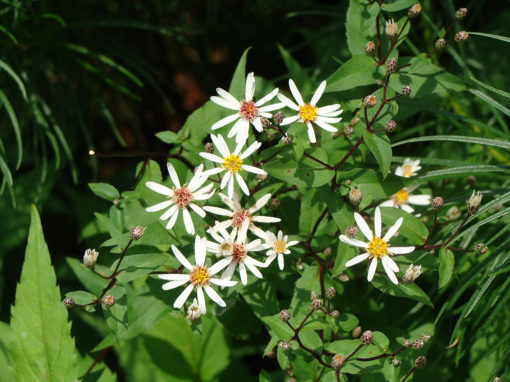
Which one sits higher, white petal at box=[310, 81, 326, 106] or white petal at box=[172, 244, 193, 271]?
white petal at box=[310, 81, 326, 106]

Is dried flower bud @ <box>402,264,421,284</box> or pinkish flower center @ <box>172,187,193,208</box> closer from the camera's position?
dried flower bud @ <box>402,264,421,284</box>

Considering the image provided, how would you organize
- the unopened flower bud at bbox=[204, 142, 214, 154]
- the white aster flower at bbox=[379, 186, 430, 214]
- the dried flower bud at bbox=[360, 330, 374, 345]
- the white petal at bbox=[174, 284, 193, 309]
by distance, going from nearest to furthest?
the dried flower bud at bbox=[360, 330, 374, 345] < the white petal at bbox=[174, 284, 193, 309] < the unopened flower bud at bbox=[204, 142, 214, 154] < the white aster flower at bbox=[379, 186, 430, 214]

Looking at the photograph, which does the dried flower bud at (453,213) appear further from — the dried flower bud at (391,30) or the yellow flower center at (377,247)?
the dried flower bud at (391,30)

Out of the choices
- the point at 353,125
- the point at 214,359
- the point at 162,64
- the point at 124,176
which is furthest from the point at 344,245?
the point at 162,64

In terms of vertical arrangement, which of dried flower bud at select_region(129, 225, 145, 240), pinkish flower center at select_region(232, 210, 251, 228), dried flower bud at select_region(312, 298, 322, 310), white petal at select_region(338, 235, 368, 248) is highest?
pinkish flower center at select_region(232, 210, 251, 228)

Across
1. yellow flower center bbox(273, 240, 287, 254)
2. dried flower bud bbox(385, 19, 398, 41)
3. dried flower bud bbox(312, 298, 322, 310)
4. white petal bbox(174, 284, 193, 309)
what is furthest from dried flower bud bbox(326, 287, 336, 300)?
dried flower bud bbox(385, 19, 398, 41)

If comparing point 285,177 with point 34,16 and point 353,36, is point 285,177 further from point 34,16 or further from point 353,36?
point 34,16

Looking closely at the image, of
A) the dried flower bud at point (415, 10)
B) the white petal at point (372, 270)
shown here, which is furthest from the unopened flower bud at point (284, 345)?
the dried flower bud at point (415, 10)

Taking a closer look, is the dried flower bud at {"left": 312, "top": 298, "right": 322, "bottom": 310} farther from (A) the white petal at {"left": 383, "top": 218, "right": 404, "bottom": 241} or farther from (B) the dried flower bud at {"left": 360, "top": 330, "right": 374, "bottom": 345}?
(A) the white petal at {"left": 383, "top": 218, "right": 404, "bottom": 241}
